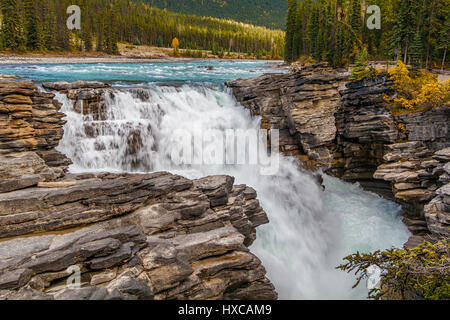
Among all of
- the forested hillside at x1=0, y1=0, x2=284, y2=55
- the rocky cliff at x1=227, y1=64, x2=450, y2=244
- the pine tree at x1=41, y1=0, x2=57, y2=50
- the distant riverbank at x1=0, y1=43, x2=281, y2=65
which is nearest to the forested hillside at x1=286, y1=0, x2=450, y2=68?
the rocky cliff at x1=227, y1=64, x2=450, y2=244

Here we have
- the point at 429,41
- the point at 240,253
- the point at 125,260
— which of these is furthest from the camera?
the point at 429,41

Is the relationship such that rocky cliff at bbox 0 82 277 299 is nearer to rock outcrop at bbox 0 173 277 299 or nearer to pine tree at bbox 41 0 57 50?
rock outcrop at bbox 0 173 277 299

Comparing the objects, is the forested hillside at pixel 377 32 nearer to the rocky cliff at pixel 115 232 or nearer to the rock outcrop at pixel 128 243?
the rocky cliff at pixel 115 232

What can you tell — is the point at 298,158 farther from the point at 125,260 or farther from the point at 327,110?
the point at 125,260

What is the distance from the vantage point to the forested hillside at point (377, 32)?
3716 centimetres

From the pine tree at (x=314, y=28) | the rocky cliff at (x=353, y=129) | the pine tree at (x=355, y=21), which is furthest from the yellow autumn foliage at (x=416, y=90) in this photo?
the pine tree at (x=314, y=28)

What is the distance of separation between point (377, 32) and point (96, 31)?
274ft

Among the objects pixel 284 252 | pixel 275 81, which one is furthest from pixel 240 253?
pixel 275 81

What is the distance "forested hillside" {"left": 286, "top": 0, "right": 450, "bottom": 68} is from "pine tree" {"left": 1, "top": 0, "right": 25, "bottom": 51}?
67330 mm

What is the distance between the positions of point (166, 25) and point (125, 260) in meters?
139

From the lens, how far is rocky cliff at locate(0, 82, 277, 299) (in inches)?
353

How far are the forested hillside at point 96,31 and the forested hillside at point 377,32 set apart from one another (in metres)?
56.2

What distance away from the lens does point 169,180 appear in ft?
47.1

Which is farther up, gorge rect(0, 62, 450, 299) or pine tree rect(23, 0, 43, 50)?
pine tree rect(23, 0, 43, 50)
